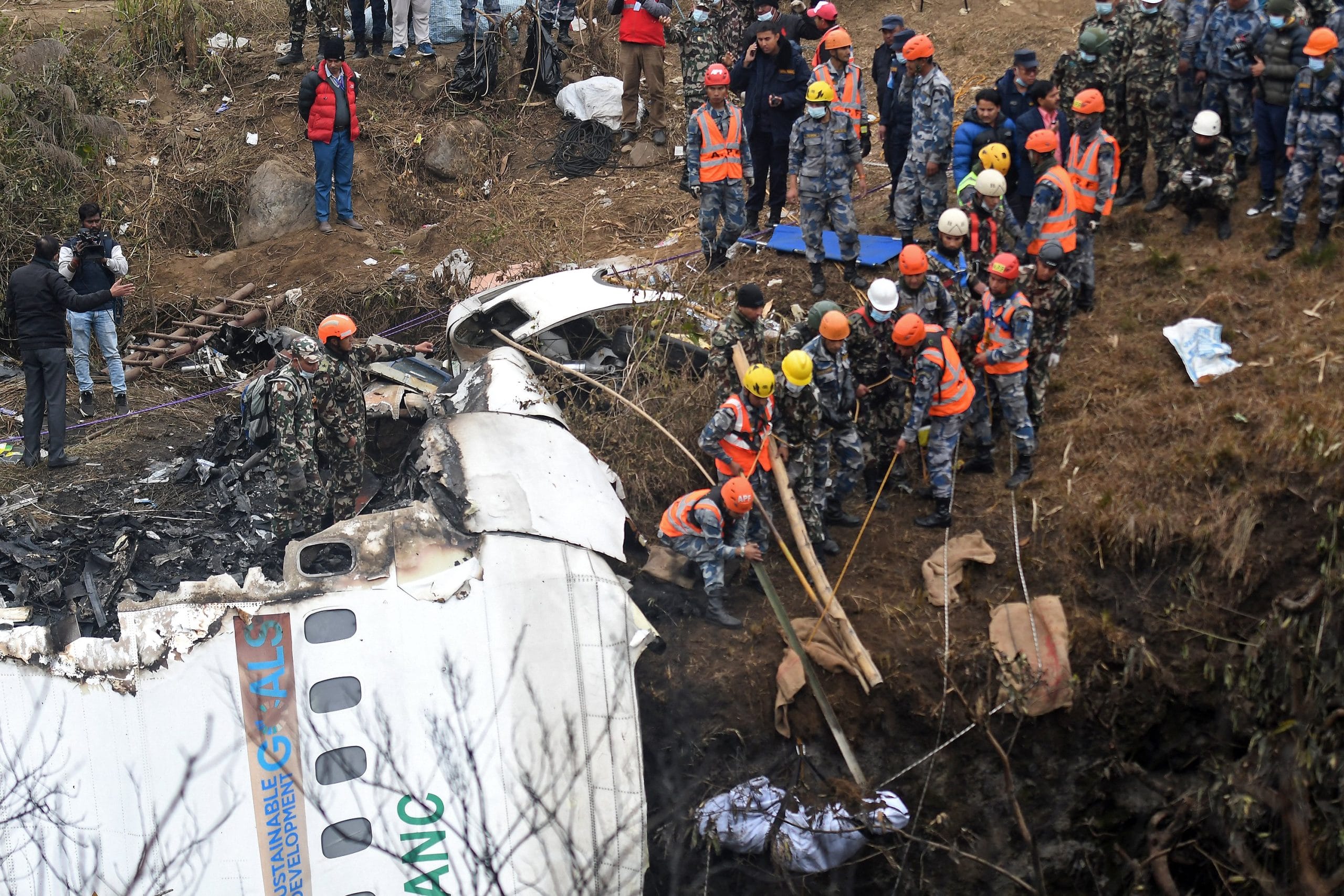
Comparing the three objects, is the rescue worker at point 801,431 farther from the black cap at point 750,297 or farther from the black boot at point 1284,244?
the black boot at point 1284,244

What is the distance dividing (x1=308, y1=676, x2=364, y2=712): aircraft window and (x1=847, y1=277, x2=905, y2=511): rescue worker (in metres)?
3.78

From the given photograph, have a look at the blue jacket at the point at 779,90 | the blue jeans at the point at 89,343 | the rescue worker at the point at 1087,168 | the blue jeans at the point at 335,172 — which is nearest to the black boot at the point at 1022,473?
the rescue worker at the point at 1087,168

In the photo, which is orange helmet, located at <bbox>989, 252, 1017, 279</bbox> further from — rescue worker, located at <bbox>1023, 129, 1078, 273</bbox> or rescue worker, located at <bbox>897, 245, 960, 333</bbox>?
rescue worker, located at <bbox>1023, 129, 1078, 273</bbox>

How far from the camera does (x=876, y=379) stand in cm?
823

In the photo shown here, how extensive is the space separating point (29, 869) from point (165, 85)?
12.5 metres

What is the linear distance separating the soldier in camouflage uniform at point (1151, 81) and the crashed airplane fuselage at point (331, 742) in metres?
7.11

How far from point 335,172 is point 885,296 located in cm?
750

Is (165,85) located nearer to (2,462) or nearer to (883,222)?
(2,462)

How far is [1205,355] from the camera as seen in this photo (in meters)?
8.66

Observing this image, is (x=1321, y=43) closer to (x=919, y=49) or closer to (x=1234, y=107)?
(x=1234, y=107)

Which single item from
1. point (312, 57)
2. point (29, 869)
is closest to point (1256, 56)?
Answer: point (29, 869)

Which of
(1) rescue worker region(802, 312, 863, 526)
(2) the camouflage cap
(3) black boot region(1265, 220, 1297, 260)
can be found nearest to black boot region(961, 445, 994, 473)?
(1) rescue worker region(802, 312, 863, 526)

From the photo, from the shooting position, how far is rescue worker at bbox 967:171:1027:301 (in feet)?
28.6

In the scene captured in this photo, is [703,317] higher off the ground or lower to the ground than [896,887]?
higher
